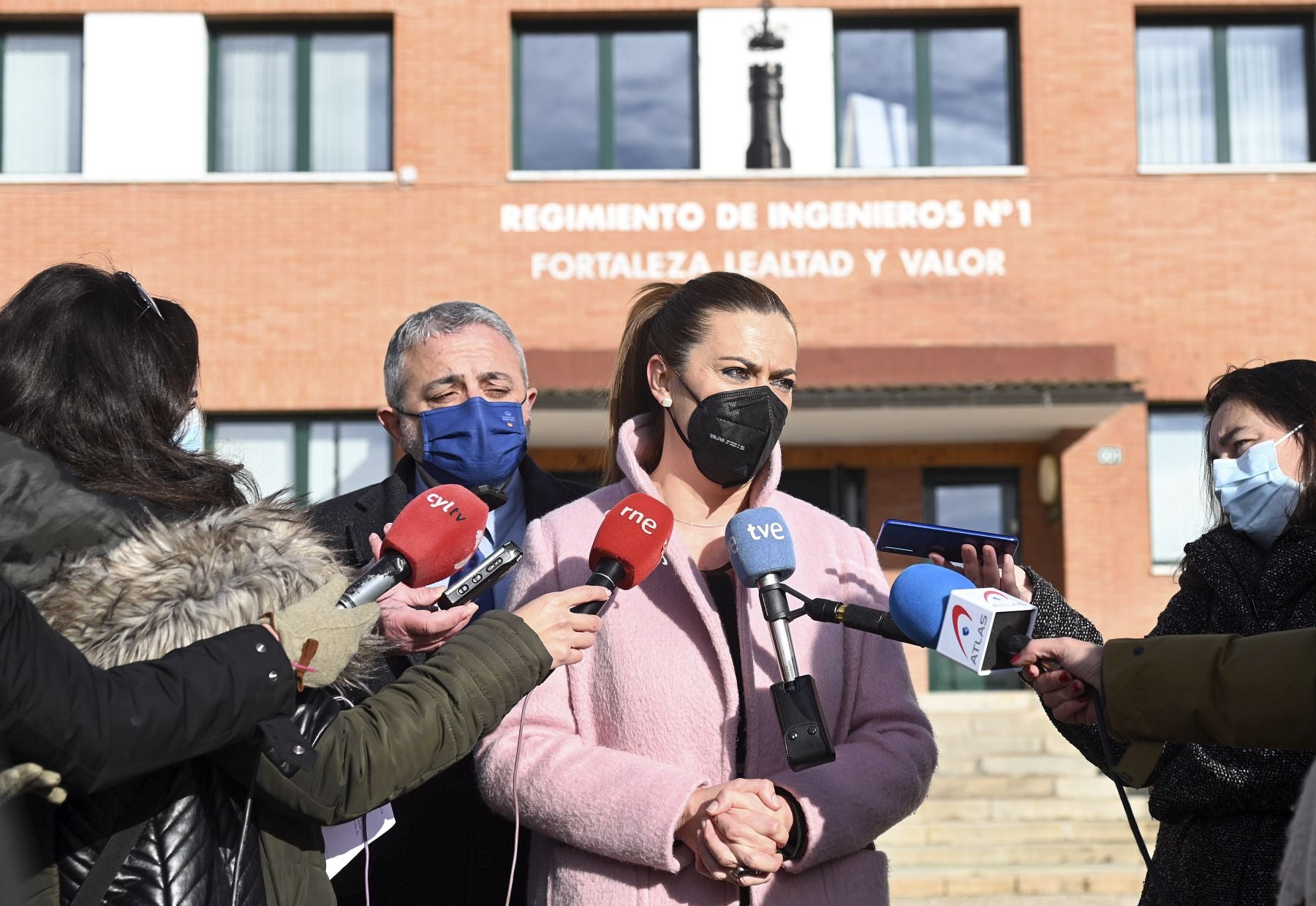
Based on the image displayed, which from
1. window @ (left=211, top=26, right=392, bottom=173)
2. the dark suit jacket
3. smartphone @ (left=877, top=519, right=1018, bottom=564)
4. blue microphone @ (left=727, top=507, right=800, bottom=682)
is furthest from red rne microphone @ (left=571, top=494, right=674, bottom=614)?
window @ (left=211, top=26, right=392, bottom=173)

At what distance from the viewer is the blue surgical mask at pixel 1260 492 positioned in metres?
3.59

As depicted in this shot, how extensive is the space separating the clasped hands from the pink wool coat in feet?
0.16

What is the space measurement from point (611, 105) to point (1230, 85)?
21.9ft

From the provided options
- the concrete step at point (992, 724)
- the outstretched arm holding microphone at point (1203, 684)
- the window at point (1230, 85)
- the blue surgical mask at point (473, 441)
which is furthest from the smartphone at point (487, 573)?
the window at point (1230, 85)

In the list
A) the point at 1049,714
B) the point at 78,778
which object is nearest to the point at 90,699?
the point at 78,778

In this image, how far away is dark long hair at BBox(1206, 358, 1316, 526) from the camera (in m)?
3.61

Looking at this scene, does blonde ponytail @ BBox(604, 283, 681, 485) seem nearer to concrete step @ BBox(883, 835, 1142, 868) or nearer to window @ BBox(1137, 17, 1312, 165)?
concrete step @ BBox(883, 835, 1142, 868)

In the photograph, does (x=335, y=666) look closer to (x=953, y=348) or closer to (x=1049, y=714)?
(x=1049, y=714)

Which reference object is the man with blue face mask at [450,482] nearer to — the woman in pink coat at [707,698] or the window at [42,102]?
the woman in pink coat at [707,698]

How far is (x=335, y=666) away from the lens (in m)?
2.53

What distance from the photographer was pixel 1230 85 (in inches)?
643

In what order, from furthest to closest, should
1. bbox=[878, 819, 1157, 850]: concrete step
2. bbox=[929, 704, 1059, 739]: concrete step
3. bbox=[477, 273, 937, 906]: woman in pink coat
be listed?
bbox=[929, 704, 1059, 739]: concrete step, bbox=[878, 819, 1157, 850]: concrete step, bbox=[477, 273, 937, 906]: woman in pink coat

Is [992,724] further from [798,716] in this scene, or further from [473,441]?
[798,716]

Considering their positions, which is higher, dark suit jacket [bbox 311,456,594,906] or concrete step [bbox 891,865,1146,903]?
dark suit jacket [bbox 311,456,594,906]
